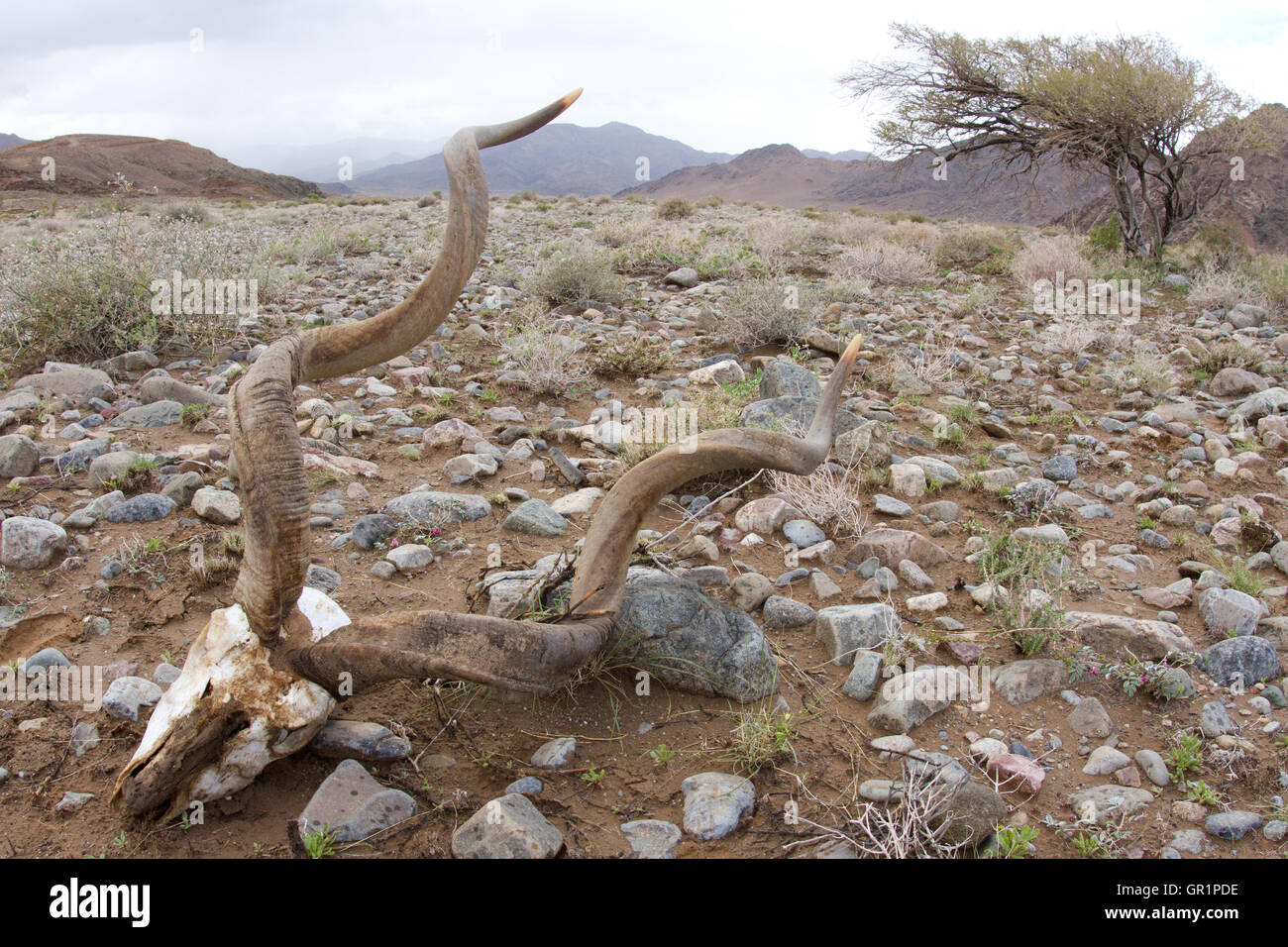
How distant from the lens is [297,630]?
8.30 ft

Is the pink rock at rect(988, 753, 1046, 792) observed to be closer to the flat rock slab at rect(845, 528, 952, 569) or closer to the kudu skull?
the kudu skull

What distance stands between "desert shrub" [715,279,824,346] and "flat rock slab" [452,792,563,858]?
5568 millimetres

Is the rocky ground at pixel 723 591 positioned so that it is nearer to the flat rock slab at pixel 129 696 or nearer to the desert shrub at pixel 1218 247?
the flat rock slab at pixel 129 696

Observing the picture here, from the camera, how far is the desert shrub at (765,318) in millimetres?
7387

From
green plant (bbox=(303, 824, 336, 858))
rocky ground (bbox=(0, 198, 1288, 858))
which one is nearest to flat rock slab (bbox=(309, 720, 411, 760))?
rocky ground (bbox=(0, 198, 1288, 858))

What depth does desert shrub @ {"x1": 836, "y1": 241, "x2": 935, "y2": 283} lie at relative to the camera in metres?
10.9

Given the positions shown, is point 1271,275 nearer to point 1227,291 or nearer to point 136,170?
point 1227,291

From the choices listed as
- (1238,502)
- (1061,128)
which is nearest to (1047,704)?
(1238,502)

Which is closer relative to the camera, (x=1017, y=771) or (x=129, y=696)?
(x=1017, y=771)

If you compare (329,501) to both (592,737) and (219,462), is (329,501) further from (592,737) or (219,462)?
(592,737)

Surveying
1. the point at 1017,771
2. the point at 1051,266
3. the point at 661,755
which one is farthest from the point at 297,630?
the point at 1051,266

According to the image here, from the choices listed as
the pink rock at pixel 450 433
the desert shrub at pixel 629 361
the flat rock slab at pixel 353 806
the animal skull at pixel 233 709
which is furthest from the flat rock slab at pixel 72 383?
the flat rock slab at pixel 353 806

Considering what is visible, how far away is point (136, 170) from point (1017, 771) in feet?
150
